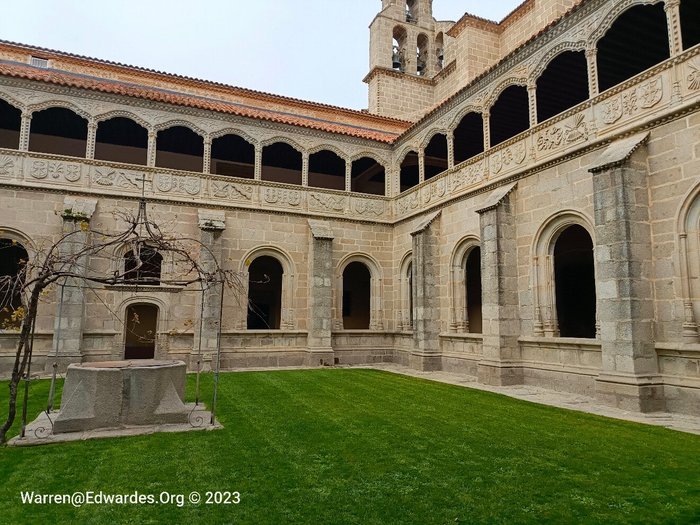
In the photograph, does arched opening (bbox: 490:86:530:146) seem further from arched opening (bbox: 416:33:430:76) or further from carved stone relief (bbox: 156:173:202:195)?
arched opening (bbox: 416:33:430:76)

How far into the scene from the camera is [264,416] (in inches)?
329

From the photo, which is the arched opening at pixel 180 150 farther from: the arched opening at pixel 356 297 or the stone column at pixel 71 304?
the arched opening at pixel 356 297

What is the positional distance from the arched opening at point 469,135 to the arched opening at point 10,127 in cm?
1531

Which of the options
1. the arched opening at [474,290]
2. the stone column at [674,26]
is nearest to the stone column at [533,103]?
the stone column at [674,26]

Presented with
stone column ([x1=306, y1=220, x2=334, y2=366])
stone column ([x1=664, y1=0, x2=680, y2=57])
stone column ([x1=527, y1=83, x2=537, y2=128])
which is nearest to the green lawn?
stone column ([x1=664, y1=0, x2=680, y2=57])

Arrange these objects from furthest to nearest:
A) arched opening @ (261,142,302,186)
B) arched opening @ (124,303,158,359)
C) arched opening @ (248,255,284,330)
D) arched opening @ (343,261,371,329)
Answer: arched opening @ (343,261,371,329), arched opening @ (248,255,284,330), arched opening @ (261,142,302,186), arched opening @ (124,303,158,359)

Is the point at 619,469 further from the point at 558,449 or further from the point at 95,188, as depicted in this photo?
the point at 95,188

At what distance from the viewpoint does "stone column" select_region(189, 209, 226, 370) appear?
50.4ft

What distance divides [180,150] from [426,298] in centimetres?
Result: 1140

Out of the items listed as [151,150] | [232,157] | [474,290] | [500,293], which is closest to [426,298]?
[500,293]

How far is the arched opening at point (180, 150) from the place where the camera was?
18.1m

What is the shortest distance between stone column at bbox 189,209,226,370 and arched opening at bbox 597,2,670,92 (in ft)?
40.8

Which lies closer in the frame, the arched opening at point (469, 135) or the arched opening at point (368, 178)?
the arched opening at point (469, 135)

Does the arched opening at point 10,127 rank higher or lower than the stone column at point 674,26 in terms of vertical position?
higher
